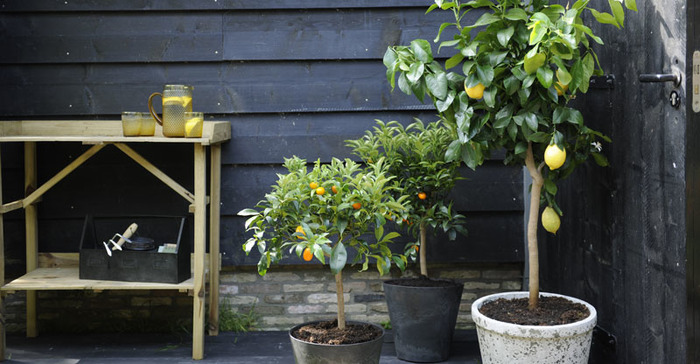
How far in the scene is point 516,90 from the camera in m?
2.57

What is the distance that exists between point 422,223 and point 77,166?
5.27 ft

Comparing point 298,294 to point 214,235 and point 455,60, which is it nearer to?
point 214,235

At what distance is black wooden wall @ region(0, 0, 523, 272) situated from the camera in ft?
11.5

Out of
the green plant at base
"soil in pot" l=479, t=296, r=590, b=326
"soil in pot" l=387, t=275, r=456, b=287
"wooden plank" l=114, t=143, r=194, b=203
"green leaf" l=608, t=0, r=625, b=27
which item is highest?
"green leaf" l=608, t=0, r=625, b=27

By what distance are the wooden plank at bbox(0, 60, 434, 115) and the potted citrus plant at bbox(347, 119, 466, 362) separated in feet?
1.35

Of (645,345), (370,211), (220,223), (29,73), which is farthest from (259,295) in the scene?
(645,345)

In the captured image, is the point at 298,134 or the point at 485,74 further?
the point at 298,134

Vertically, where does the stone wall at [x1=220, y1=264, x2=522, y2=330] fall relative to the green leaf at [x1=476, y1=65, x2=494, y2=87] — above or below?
below

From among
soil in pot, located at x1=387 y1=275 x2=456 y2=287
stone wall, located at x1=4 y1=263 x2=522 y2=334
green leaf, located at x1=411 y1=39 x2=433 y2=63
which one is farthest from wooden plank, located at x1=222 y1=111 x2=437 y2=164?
green leaf, located at x1=411 y1=39 x2=433 y2=63

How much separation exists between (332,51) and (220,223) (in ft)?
3.32

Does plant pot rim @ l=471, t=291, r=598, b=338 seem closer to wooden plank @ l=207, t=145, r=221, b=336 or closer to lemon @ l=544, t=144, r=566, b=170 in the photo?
lemon @ l=544, t=144, r=566, b=170

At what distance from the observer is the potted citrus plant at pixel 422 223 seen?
310 centimetres

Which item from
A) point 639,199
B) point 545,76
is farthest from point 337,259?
point 639,199

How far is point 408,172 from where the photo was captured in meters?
3.28
